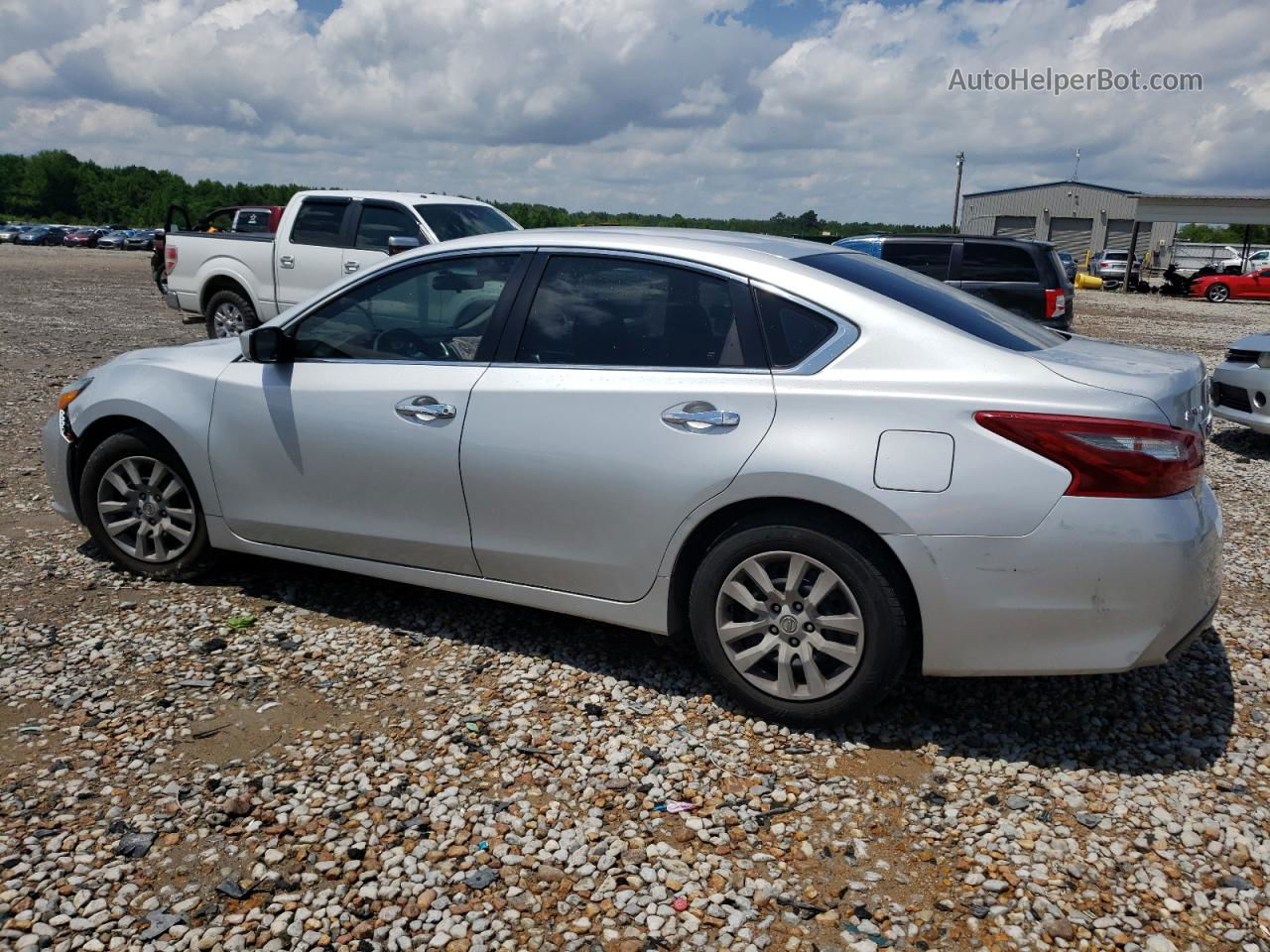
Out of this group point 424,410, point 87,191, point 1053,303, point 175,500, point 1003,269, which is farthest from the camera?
point 87,191

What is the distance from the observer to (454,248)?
432 cm

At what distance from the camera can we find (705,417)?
3582mm

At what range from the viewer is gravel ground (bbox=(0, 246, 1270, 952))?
2707 millimetres

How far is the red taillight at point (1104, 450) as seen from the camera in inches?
125

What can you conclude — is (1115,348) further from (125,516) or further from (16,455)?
(16,455)

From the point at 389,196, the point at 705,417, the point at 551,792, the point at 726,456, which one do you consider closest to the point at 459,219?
→ the point at 389,196

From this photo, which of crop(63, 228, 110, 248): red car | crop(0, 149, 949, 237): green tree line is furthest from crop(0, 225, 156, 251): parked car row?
crop(0, 149, 949, 237): green tree line

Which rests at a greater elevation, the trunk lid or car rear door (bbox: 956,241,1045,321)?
car rear door (bbox: 956,241,1045,321)

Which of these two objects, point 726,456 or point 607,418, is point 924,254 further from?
point 726,456

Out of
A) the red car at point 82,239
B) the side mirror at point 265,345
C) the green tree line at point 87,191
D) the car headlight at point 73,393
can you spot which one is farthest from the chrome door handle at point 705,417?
the green tree line at point 87,191

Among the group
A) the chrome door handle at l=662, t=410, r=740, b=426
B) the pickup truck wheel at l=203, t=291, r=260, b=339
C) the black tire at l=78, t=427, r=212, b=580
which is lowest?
the black tire at l=78, t=427, r=212, b=580

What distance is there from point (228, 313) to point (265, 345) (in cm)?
949

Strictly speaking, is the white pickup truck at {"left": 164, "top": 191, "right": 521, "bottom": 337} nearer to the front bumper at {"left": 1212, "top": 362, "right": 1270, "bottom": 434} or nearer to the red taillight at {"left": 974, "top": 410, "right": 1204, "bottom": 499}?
the front bumper at {"left": 1212, "top": 362, "right": 1270, "bottom": 434}

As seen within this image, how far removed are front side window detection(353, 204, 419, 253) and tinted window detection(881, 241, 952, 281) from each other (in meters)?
6.20
